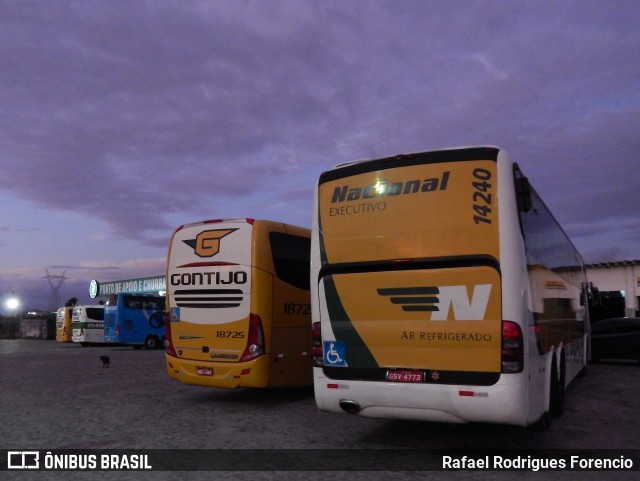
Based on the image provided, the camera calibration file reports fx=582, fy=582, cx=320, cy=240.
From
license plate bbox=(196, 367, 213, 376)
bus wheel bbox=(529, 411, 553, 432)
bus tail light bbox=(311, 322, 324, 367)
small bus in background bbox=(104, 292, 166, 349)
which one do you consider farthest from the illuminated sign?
bus wheel bbox=(529, 411, 553, 432)

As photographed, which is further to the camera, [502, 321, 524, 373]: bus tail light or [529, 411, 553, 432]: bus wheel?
[529, 411, 553, 432]: bus wheel

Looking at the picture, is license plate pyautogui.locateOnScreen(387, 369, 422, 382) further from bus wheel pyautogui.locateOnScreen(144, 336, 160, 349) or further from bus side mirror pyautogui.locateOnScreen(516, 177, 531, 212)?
bus wheel pyautogui.locateOnScreen(144, 336, 160, 349)

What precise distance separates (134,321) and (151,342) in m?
1.56

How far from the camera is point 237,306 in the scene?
10039mm

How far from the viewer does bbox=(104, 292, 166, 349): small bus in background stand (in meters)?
32.0

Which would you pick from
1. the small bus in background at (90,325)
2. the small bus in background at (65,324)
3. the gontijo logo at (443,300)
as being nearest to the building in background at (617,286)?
the gontijo logo at (443,300)

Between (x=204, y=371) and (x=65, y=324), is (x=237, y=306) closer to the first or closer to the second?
(x=204, y=371)

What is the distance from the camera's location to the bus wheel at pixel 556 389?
310 inches

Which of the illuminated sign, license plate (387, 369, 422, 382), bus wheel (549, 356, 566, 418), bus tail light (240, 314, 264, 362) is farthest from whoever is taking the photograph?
the illuminated sign

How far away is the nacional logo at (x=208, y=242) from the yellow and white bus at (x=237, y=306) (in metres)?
0.02

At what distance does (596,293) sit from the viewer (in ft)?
63.0

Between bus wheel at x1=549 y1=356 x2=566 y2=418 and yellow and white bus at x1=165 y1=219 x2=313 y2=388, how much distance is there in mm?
4342

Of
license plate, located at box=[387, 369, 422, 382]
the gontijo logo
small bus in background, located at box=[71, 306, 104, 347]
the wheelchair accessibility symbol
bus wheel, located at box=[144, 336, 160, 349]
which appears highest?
the gontijo logo

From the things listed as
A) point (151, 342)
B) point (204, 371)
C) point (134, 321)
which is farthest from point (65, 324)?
point (204, 371)
